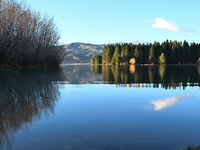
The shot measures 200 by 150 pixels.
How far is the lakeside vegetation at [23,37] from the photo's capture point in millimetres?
31483

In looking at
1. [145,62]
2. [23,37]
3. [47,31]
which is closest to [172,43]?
[145,62]

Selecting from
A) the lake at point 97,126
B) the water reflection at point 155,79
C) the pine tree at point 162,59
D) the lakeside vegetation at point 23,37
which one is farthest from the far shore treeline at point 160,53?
the lake at point 97,126

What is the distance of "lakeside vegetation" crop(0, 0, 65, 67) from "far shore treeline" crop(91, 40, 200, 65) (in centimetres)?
8261

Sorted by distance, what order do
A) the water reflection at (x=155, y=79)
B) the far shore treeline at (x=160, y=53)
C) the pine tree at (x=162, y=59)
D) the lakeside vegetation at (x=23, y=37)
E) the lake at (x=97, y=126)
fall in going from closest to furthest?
1. the lake at (x=97, y=126)
2. the water reflection at (x=155, y=79)
3. the lakeside vegetation at (x=23, y=37)
4. the pine tree at (x=162, y=59)
5. the far shore treeline at (x=160, y=53)

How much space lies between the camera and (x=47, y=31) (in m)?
46.2

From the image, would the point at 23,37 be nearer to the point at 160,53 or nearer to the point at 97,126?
the point at 97,126

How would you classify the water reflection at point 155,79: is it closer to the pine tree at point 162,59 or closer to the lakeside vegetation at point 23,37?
the lakeside vegetation at point 23,37

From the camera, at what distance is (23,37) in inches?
1407

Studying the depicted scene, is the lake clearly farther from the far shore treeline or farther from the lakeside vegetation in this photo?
the far shore treeline

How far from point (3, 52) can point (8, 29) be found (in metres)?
3.91

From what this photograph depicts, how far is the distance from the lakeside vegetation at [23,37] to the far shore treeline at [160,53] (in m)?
82.6

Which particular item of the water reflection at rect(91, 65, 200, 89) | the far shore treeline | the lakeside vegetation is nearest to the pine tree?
the far shore treeline

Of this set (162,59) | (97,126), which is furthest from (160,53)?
(97,126)

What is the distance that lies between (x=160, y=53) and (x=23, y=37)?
111 m
